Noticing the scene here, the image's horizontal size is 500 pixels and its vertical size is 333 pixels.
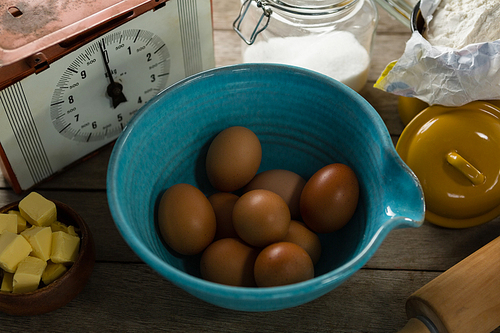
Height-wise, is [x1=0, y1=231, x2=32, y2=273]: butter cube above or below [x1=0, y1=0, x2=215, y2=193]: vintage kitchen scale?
below

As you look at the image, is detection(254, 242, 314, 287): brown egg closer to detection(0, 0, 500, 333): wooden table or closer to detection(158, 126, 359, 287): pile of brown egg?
detection(158, 126, 359, 287): pile of brown egg

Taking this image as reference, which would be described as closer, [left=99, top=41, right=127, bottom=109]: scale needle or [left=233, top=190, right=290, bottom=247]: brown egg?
[left=233, top=190, right=290, bottom=247]: brown egg

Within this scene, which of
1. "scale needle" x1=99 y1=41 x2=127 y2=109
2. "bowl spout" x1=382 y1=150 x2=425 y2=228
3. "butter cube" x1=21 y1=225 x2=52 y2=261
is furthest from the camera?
"scale needle" x1=99 y1=41 x2=127 y2=109

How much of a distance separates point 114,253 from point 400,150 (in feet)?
1.54

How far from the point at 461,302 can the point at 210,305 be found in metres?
0.32

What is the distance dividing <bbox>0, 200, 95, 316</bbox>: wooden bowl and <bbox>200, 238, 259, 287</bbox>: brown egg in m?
0.17

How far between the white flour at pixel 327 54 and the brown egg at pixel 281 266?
438mm

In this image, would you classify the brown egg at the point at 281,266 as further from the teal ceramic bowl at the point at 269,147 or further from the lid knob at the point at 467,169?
the lid knob at the point at 467,169

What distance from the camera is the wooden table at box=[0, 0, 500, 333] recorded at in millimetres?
623

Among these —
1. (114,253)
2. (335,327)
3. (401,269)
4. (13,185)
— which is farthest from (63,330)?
(401,269)

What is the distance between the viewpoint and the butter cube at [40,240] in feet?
1.96

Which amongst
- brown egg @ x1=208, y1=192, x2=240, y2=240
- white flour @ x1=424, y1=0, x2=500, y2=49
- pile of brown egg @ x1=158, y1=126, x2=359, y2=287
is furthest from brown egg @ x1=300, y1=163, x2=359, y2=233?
white flour @ x1=424, y1=0, x2=500, y2=49

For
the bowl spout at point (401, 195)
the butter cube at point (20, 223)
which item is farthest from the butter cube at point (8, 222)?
the bowl spout at point (401, 195)

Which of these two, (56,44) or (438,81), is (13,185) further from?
(438,81)
